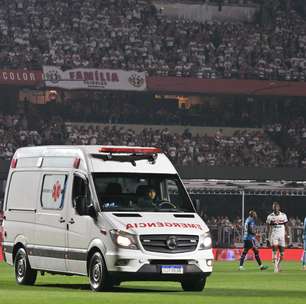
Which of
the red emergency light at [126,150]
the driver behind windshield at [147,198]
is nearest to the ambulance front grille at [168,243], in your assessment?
the driver behind windshield at [147,198]

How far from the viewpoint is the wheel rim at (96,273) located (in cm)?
2147

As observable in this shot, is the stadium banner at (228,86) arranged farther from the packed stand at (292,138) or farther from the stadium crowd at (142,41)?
the packed stand at (292,138)

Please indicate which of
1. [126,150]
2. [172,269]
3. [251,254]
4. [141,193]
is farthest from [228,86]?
[172,269]

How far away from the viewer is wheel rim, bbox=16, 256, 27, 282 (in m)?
24.1

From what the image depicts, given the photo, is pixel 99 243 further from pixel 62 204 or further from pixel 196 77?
pixel 196 77

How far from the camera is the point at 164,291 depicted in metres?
22.6

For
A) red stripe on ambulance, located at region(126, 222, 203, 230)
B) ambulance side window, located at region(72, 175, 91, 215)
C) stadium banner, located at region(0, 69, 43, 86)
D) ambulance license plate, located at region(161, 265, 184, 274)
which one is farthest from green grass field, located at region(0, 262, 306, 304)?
stadium banner, located at region(0, 69, 43, 86)

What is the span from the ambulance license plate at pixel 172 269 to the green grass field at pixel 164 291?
398mm

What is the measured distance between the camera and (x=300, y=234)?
49469 mm

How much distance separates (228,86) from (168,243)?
1661 inches

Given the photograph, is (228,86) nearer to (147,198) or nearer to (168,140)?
(168,140)

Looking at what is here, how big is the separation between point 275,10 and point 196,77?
30.6ft

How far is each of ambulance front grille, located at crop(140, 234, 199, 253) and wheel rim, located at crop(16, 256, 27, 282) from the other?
3621 mm

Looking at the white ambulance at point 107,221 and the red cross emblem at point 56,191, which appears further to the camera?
the red cross emblem at point 56,191
